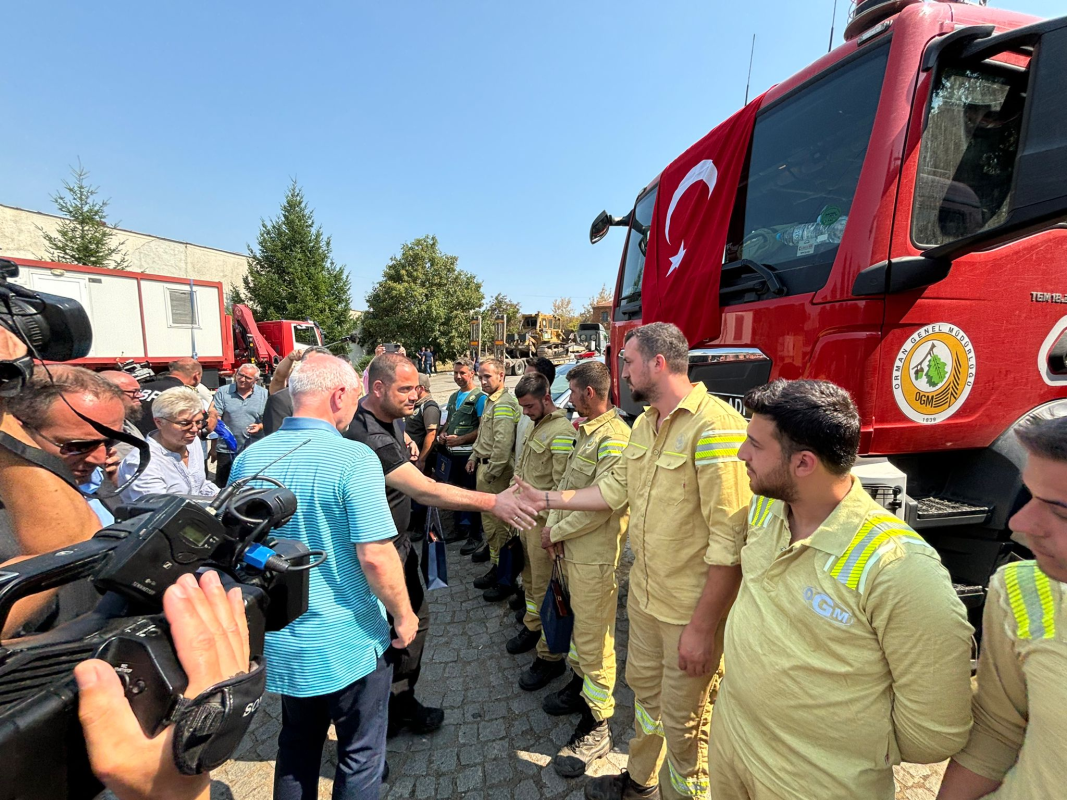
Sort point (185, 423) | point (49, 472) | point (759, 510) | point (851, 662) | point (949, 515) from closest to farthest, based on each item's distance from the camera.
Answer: point (851, 662)
point (49, 472)
point (759, 510)
point (949, 515)
point (185, 423)

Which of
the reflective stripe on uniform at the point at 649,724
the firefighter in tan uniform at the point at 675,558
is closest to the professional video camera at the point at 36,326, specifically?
the firefighter in tan uniform at the point at 675,558

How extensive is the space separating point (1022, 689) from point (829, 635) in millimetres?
358

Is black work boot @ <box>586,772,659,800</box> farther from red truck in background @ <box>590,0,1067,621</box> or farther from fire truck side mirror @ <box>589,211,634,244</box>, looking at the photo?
fire truck side mirror @ <box>589,211,634,244</box>

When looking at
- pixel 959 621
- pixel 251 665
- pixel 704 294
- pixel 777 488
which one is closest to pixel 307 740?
pixel 251 665

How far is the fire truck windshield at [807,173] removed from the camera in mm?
2238

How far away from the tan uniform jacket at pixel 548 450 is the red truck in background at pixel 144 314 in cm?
944

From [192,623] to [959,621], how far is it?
1593mm

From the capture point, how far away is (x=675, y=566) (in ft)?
6.75

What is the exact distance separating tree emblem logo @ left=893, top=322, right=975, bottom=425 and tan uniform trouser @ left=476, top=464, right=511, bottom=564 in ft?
10.7

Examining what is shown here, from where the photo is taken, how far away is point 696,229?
3.14 m

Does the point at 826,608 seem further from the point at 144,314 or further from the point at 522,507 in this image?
the point at 144,314

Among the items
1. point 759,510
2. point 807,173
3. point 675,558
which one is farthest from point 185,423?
point 807,173

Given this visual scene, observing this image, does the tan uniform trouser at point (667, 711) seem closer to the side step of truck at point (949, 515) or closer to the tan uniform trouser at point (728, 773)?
the tan uniform trouser at point (728, 773)

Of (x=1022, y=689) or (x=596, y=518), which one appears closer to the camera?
(x=1022, y=689)
